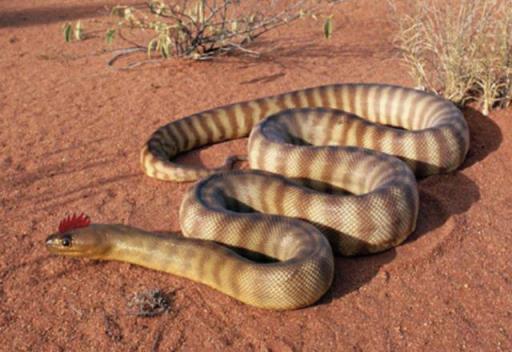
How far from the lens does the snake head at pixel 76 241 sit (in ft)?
18.3

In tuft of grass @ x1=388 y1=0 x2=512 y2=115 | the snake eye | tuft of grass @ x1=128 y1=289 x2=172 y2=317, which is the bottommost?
tuft of grass @ x1=128 y1=289 x2=172 y2=317

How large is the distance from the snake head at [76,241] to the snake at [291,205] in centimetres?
1

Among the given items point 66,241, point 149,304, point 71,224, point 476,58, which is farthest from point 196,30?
point 149,304

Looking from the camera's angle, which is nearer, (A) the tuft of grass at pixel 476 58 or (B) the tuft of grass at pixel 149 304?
(B) the tuft of grass at pixel 149 304

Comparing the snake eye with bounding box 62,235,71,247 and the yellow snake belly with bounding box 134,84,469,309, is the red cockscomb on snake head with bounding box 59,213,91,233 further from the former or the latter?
the yellow snake belly with bounding box 134,84,469,309

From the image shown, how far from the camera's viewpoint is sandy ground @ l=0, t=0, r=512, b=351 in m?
4.74

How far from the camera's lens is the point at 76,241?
5578 mm

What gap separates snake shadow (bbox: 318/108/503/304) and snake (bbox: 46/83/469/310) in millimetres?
103

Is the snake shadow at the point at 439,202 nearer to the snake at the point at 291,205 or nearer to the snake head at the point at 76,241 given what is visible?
the snake at the point at 291,205

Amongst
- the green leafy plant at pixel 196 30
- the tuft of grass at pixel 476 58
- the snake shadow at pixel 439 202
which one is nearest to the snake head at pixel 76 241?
the snake shadow at pixel 439 202

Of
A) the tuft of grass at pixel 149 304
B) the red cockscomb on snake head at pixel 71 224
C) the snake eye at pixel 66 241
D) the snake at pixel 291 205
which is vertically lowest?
the tuft of grass at pixel 149 304

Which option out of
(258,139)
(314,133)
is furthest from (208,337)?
(314,133)

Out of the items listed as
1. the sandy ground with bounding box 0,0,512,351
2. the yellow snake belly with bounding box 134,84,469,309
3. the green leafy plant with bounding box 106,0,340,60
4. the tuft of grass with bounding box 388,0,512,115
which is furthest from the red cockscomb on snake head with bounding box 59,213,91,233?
the tuft of grass with bounding box 388,0,512,115

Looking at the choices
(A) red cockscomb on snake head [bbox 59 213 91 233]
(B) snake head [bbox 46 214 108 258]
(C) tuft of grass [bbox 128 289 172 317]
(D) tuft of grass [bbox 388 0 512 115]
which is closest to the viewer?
(C) tuft of grass [bbox 128 289 172 317]
